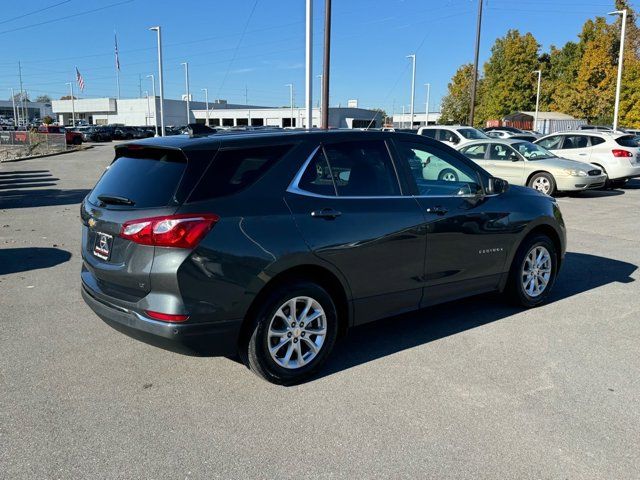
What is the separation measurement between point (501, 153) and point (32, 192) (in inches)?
497

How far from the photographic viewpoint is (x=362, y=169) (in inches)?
170

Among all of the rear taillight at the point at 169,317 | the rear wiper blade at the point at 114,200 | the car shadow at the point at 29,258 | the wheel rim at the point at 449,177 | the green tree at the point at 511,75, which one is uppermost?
the green tree at the point at 511,75

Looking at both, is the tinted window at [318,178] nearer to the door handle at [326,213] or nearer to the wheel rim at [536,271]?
the door handle at [326,213]

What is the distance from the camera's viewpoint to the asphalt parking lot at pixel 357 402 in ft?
9.86

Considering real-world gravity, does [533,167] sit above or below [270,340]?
above

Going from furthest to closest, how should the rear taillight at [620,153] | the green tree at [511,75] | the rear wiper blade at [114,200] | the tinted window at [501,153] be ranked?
the green tree at [511,75]
the rear taillight at [620,153]
the tinted window at [501,153]
the rear wiper blade at [114,200]

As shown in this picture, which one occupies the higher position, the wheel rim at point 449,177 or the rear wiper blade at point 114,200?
the wheel rim at point 449,177

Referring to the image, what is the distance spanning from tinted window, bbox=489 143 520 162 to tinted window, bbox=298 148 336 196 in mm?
12381

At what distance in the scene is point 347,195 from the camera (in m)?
4.11

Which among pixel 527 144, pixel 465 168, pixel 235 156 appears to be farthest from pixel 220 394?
pixel 527 144

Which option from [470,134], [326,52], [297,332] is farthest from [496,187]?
[470,134]

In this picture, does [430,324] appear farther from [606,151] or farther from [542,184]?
[606,151]

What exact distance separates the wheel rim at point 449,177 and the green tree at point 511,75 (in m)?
60.0

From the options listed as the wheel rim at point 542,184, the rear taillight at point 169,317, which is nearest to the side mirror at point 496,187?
the rear taillight at point 169,317
